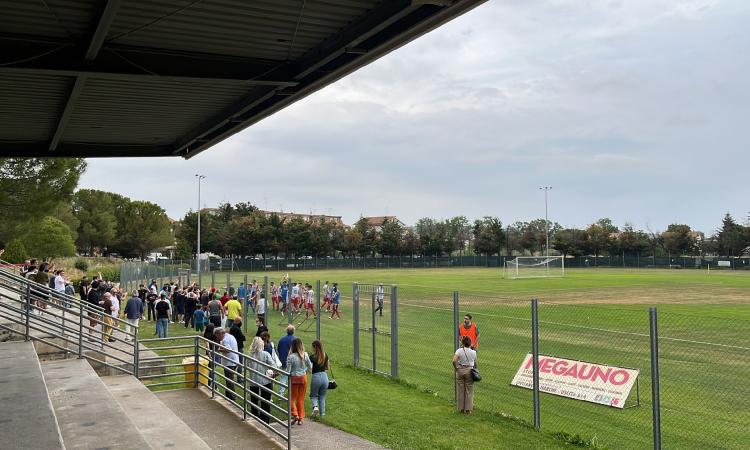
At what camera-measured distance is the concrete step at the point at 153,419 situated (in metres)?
8.30

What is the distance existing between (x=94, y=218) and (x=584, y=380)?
9105 centimetres

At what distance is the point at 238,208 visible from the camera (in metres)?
118

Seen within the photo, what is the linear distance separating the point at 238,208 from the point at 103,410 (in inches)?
4390

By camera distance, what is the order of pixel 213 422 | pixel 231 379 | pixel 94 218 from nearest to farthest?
pixel 213 422 < pixel 231 379 < pixel 94 218

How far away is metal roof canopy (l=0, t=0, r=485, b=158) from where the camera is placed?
6500 millimetres

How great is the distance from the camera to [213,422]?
34.5 feet

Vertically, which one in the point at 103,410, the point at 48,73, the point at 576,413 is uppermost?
the point at 48,73

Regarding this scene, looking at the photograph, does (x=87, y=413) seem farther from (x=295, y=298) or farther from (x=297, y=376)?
(x=295, y=298)

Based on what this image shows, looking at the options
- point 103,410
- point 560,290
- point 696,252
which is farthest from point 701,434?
point 696,252

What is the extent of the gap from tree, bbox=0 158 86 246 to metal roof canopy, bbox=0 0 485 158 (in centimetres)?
2487

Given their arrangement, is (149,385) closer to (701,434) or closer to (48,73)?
(48,73)

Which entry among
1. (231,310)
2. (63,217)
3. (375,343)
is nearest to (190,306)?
(231,310)

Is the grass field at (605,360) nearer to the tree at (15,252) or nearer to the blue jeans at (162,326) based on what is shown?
the blue jeans at (162,326)

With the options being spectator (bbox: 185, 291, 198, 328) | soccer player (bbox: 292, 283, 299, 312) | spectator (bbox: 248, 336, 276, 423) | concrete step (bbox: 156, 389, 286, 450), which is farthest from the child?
spectator (bbox: 248, 336, 276, 423)
